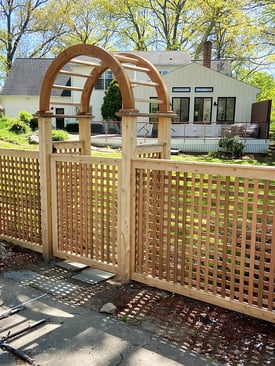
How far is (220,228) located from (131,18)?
100ft

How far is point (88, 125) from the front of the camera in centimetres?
473

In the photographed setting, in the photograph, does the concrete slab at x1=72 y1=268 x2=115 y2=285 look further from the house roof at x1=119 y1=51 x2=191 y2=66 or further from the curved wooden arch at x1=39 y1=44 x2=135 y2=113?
the house roof at x1=119 y1=51 x2=191 y2=66

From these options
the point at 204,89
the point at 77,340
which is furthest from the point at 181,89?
the point at 77,340

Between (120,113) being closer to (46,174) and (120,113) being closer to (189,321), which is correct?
(46,174)

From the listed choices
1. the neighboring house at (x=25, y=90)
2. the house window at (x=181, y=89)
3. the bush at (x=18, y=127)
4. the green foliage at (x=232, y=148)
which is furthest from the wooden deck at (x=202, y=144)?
the neighboring house at (x=25, y=90)

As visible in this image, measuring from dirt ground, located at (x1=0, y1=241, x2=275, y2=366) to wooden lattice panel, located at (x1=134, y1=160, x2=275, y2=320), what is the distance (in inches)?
6.1

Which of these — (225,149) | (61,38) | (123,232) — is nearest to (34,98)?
(61,38)

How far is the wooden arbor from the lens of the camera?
3441 millimetres

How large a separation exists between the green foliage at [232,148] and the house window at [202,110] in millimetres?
5531

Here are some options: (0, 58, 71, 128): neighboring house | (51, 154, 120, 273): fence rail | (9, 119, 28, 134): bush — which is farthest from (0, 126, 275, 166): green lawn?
(0, 58, 71, 128): neighboring house

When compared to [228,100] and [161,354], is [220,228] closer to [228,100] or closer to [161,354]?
[161,354]

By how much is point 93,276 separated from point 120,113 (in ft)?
5.83

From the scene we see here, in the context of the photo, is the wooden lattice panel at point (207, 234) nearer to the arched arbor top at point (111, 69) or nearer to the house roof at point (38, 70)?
the arched arbor top at point (111, 69)

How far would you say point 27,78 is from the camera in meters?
25.4
